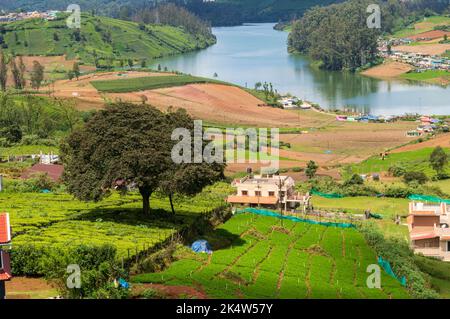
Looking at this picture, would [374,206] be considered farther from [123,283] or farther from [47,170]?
[123,283]

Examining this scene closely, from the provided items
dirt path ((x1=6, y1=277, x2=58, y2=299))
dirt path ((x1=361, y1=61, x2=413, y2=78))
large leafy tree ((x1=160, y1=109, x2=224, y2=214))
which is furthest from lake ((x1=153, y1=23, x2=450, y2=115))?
dirt path ((x1=6, y1=277, x2=58, y2=299))

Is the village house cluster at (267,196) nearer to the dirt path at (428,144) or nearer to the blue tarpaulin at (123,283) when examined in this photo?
the blue tarpaulin at (123,283)

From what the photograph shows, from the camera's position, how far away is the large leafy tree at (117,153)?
30344 millimetres

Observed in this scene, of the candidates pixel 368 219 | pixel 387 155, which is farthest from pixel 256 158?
pixel 368 219

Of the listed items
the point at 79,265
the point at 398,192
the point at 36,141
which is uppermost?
the point at 79,265

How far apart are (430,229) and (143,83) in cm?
6376

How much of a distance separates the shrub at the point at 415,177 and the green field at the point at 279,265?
44.8 ft

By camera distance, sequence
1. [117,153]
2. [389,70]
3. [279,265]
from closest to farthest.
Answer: [279,265]
[117,153]
[389,70]

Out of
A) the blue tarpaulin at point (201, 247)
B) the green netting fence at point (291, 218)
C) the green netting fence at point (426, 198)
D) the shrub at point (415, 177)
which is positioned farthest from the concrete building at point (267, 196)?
the blue tarpaulin at point (201, 247)

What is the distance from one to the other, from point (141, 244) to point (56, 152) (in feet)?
98.3

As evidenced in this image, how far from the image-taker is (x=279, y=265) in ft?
93.4

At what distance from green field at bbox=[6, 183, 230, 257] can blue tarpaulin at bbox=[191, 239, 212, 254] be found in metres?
0.99

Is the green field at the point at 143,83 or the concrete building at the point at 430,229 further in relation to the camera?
the green field at the point at 143,83

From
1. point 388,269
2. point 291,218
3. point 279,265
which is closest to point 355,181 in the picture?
point 291,218
